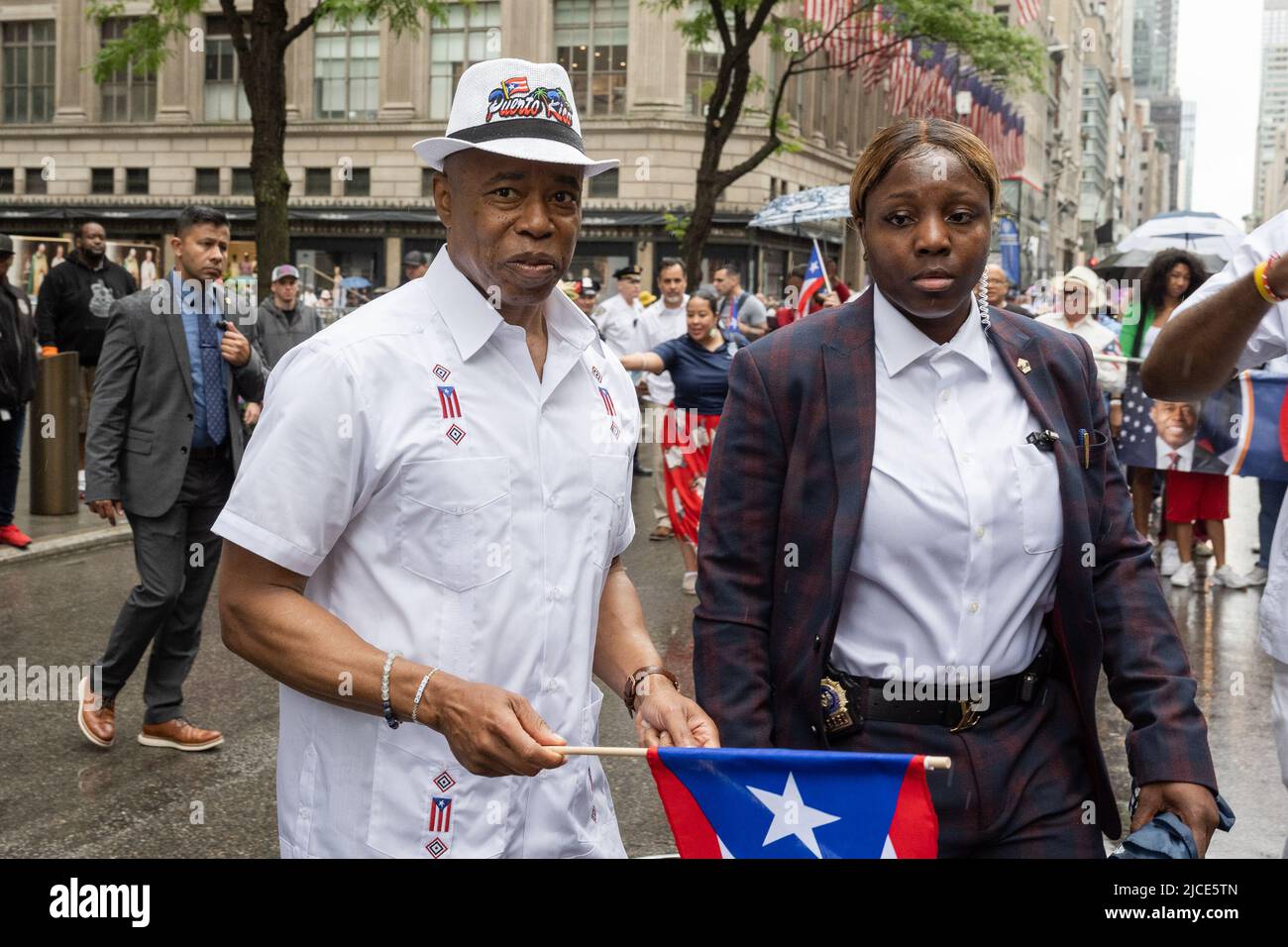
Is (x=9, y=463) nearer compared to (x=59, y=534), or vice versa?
(x=9, y=463)

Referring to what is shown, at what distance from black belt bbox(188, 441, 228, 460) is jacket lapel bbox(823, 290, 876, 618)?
417cm

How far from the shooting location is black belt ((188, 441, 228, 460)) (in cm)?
619

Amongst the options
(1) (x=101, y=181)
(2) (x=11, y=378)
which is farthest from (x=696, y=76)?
(2) (x=11, y=378)

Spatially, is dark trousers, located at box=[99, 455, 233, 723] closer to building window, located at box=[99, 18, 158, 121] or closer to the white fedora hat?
the white fedora hat

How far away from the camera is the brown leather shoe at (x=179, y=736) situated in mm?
6086

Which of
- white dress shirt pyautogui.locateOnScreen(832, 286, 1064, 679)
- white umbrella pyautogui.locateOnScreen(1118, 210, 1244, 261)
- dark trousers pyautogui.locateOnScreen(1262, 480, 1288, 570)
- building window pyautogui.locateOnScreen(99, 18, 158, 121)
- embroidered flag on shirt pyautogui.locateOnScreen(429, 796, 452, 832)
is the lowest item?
dark trousers pyautogui.locateOnScreen(1262, 480, 1288, 570)

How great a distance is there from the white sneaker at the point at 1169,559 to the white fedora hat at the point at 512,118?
30.7ft

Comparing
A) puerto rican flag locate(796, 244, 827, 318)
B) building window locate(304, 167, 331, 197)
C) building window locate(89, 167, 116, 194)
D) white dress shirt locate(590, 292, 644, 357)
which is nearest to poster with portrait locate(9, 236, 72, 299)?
white dress shirt locate(590, 292, 644, 357)

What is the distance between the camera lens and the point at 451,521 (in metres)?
2.39

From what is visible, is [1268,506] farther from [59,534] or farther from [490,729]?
[490,729]

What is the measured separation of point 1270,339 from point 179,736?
4.85m

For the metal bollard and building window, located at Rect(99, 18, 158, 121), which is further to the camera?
building window, located at Rect(99, 18, 158, 121)

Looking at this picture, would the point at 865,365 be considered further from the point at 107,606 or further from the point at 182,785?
the point at 107,606
